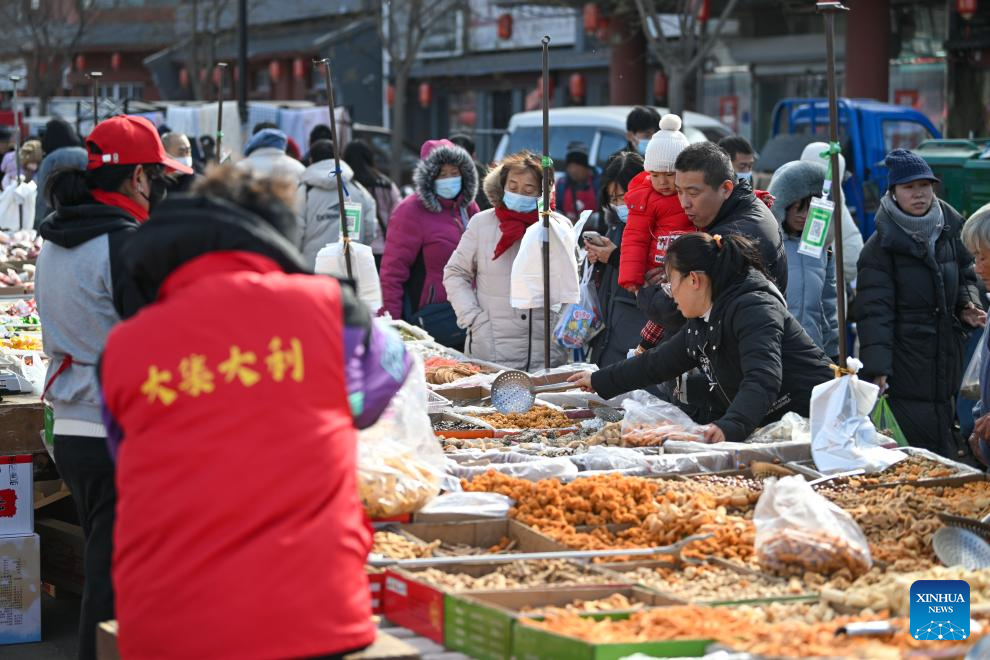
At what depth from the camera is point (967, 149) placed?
12.4 m

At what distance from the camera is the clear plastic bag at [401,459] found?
4117 millimetres

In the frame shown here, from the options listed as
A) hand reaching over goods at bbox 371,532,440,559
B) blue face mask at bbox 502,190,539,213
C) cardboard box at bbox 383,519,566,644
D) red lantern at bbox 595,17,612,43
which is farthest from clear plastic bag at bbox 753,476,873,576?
red lantern at bbox 595,17,612,43

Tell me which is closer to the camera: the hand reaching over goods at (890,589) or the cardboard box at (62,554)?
the hand reaching over goods at (890,589)

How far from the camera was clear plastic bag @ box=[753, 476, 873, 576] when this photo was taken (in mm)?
3773

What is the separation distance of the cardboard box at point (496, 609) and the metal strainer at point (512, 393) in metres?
2.55

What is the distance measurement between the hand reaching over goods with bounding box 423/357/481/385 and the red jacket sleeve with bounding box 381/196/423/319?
1.19 meters

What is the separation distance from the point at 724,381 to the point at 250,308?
286 cm

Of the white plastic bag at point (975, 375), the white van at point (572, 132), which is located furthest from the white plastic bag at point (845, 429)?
the white van at point (572, 132)

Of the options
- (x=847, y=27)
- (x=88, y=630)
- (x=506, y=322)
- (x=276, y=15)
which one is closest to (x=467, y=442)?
(x=88, y=630)

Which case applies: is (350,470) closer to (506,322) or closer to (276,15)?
(506,322)

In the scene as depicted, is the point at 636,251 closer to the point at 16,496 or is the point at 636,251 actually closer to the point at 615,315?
the point at 615,315

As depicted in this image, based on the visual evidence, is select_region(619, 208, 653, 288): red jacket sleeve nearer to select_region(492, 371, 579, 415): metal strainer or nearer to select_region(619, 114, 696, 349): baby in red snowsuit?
select_region(619, 114, 696, 349): baby in red snowsuit

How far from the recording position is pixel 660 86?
2662 centimetres

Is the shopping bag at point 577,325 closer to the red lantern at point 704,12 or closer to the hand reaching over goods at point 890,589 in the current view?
the hand reaching over goods at point 890,589
